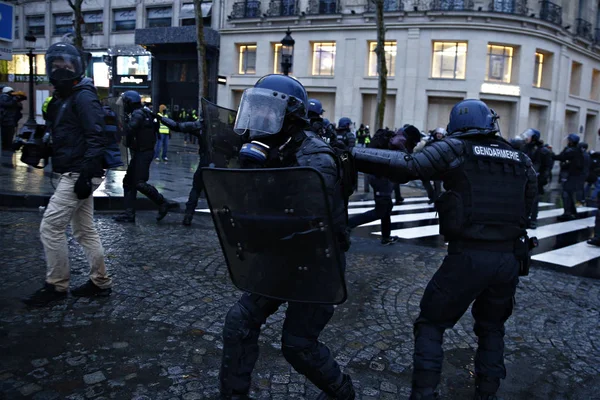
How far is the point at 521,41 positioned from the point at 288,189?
2735cm

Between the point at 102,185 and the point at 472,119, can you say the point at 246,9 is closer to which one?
the point at 102,185

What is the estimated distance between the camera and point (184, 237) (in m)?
6.81

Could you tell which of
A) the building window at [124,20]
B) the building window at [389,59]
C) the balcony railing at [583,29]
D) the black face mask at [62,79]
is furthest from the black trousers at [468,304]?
the building window at [124,20]

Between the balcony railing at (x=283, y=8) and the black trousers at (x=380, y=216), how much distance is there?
24.1m

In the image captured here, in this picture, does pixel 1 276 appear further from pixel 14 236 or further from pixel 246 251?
pixel 246 251

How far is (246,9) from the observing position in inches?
1199

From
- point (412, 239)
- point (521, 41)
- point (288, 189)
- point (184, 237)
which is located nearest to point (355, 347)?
point (288, 189)

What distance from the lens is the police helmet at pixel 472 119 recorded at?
2.94 m

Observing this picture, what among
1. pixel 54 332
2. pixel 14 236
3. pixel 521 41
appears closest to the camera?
pixel 54 332

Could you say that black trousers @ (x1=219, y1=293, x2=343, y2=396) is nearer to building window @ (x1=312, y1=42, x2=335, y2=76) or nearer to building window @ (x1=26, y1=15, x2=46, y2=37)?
building window @ (x1=312, y1=42, x2=335, y2=76)

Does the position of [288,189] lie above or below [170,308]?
above

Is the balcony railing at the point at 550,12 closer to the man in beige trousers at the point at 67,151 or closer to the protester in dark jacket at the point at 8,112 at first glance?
the protester in dark jacket at the point at 8,112

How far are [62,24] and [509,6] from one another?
29094 millimetres

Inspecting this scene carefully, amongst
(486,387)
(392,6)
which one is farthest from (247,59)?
(486,387)
